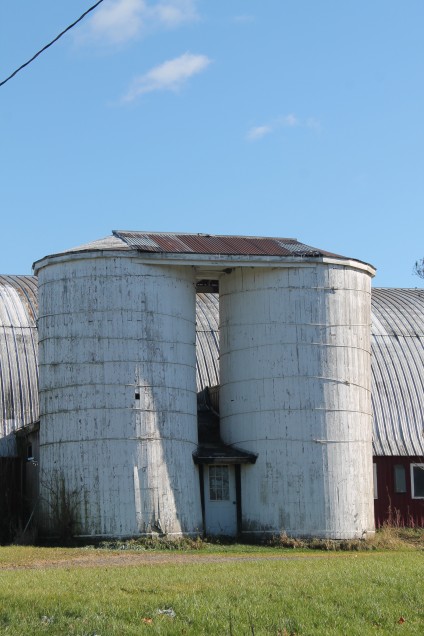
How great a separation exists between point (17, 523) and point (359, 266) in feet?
45.4

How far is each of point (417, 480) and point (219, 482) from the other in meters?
8.91

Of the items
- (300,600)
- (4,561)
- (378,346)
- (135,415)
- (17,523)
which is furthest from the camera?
(378,346)

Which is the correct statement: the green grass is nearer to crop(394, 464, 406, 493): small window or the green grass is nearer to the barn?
the barn

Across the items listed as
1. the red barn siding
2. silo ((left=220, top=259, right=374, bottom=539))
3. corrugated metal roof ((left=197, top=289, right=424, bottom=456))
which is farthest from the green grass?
corrugated metal roof ((left=197, top=289, right=424, bottom=456))

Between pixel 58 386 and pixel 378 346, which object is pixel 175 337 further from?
pixel 378 346

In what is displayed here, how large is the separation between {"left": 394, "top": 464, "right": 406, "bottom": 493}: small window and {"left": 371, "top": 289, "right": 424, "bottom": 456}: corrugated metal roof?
0.54m

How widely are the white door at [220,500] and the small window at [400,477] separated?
301 inches

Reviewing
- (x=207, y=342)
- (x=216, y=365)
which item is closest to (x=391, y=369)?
(x=216, y=365)

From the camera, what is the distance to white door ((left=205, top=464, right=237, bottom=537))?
36781mm

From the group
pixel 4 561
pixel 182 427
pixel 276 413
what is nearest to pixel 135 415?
pixel 182 427

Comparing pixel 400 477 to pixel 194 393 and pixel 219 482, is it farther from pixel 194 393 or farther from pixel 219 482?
pixel 194 393

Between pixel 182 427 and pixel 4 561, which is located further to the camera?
pixel 182 427

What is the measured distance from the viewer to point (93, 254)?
117 feet

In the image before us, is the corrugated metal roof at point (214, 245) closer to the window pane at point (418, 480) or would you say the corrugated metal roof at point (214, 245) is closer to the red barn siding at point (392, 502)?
the red barn siding at point (392, 502)
